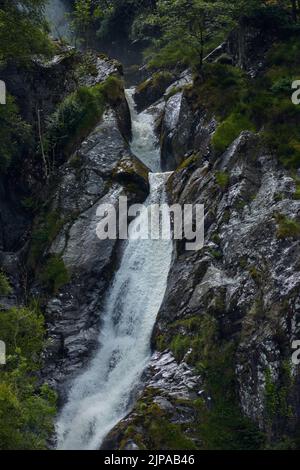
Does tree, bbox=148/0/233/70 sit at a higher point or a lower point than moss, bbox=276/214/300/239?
higher

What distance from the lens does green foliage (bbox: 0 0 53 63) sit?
33062 millimetres

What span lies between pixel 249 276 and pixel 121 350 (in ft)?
21.9

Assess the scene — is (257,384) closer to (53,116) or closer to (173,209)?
(173,209)

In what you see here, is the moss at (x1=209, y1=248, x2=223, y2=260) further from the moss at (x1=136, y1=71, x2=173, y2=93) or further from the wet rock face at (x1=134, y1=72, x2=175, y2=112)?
the moss at (x1=136, y1=71, x2=173, y2=93)

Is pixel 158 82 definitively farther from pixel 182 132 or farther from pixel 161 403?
pixel 161 403

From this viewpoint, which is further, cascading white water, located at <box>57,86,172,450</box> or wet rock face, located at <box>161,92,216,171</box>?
wet rock face, located at <box>161,92,216,171</box>

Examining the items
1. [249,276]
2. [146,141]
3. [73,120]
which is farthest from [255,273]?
[73,120]

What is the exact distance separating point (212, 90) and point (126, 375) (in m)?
16.9

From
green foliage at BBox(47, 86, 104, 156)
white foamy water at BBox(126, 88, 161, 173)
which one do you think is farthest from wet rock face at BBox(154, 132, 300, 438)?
green foliage at BBox(47, 86, 104, 156)

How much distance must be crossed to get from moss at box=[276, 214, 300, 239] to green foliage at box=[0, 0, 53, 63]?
1747 centimetres

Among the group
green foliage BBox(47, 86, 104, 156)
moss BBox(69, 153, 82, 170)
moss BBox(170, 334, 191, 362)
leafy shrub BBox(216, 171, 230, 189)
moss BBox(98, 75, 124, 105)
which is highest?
moss BBox(98, 75, 124, 105)

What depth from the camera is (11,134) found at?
3456cm

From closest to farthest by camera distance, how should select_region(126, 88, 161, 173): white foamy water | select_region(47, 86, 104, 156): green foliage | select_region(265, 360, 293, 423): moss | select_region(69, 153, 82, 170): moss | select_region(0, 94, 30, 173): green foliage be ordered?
select_region(265, 360, 293, 423): moss, select_region(0, 94, 30, 173): green foliage, select_region(69, 153, 82, 170): moss, select_region(47, 86, 104, 156): green foliage, select_region(126, 88, 161, 173): white foamy water

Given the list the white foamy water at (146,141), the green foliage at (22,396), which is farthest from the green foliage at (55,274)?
the white foamy water at (146,141)
